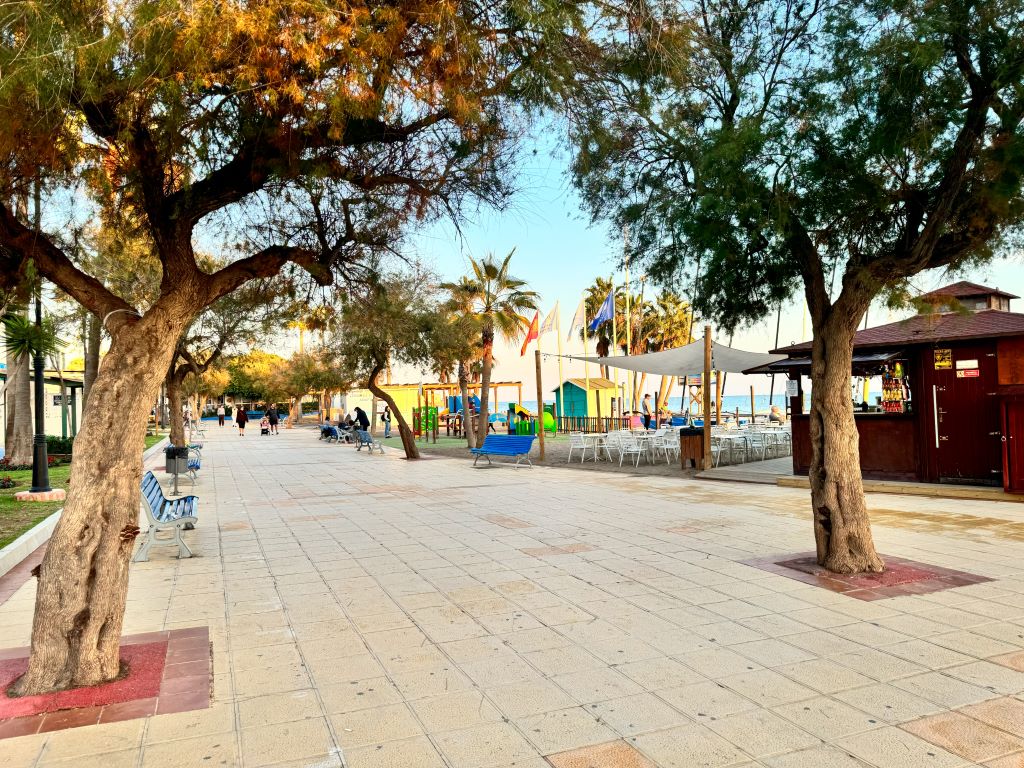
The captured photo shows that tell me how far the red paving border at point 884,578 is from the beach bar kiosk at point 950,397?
4.77m

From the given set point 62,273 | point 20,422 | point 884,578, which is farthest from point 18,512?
point 884,578

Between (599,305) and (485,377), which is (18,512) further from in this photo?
(599,305)

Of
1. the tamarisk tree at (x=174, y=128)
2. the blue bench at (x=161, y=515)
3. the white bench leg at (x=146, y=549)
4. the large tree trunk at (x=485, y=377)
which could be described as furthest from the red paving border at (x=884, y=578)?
the large tree trunk at (x=485, y=377)

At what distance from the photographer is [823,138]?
6188mm

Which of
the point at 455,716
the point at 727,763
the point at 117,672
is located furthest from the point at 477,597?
the point at 727,763

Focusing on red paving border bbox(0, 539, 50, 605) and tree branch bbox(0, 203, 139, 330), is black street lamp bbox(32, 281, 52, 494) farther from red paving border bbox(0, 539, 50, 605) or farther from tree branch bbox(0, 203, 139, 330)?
tree branch bbox(0, 203, 139, 330)

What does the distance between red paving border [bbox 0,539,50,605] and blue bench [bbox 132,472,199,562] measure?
0.89 metres

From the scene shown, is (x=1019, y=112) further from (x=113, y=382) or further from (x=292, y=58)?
(x=113, y=382)

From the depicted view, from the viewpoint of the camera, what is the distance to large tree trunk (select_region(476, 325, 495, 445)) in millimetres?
23709

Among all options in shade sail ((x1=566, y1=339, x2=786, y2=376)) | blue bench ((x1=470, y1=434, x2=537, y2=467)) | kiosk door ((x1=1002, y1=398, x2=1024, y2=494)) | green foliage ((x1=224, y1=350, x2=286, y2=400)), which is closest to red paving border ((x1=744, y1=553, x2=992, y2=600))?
kiosk door ((x1=1002, y1=398, x2=1024, y2=494))

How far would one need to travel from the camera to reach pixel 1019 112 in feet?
18.2

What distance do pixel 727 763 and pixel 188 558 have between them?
6.10 m

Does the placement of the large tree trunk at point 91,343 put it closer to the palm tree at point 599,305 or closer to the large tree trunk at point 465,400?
the large tree trunk at point 465,400

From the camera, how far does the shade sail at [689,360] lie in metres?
16.6
